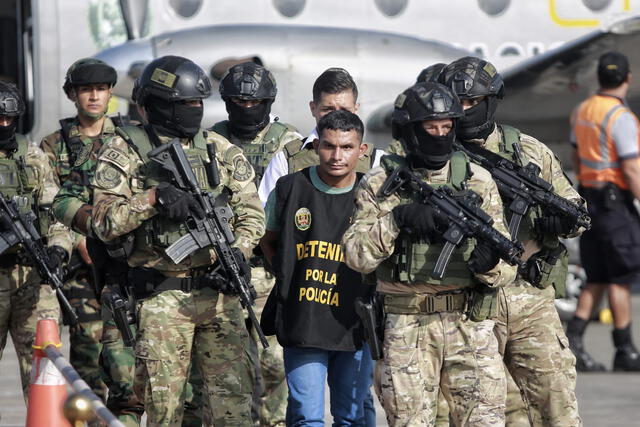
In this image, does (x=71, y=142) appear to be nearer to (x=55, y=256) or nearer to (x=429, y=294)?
(x=55, y=256)

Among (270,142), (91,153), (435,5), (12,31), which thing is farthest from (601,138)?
(12,31)

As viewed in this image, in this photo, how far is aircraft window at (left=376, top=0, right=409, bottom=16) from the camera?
1413 cm

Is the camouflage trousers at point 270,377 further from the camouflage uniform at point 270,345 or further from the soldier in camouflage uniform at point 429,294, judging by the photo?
the soldier in camouflage uniform at point 429,294

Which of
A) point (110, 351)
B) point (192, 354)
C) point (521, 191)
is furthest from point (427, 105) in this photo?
point (110, 351)

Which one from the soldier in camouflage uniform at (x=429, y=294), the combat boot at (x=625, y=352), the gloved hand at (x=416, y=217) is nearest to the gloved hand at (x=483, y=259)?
the soldier in camouflage uniform at (x=429, y=294)

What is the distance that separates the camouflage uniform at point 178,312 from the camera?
5.46 m

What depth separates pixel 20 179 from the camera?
22.6 feet

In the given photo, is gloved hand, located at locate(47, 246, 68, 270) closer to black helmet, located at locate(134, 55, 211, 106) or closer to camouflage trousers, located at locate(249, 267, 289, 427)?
camouflage trousers, located at locate(249, 267, 289, 427)

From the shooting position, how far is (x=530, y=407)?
5.90m

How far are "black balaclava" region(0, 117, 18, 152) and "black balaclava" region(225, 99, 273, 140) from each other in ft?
4.01

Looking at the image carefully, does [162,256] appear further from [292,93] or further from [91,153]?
[292,93]

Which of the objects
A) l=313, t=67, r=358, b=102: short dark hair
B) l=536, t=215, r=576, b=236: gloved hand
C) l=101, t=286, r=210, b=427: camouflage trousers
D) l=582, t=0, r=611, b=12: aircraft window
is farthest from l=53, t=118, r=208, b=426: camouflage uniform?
l=582, t=0, r=611, b=12: aircraft window

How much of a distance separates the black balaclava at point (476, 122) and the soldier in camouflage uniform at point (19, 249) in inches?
92.4

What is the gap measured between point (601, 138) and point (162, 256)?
4.55 meters
